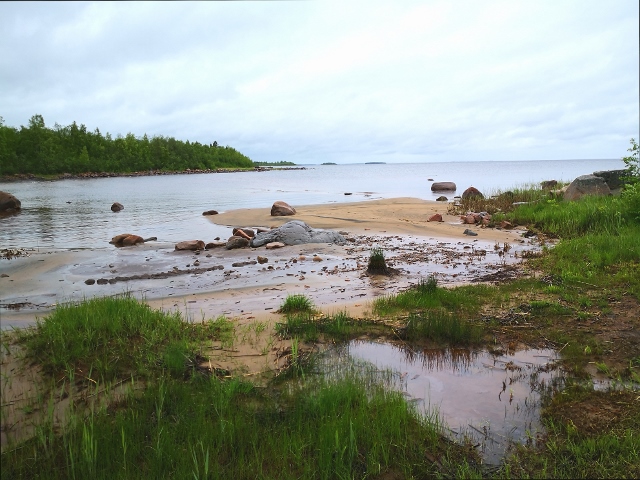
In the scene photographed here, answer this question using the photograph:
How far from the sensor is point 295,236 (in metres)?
12.5

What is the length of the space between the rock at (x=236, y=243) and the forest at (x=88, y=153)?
4018 cm

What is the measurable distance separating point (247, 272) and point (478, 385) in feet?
19.8

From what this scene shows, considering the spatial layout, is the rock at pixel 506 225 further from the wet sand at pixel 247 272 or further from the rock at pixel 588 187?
the rock at pixel 588 187

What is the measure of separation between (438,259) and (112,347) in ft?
25.3

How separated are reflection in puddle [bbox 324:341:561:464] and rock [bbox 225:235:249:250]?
7633 millimetres

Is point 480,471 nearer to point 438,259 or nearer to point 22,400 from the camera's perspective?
point 22,400

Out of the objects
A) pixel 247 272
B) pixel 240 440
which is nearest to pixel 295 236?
pixel 247 272

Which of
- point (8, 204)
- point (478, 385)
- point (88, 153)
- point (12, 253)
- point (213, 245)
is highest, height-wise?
point (88, 153)

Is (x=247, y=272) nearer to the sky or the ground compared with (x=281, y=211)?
nearer to the ground

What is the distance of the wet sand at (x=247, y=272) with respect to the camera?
6.86m

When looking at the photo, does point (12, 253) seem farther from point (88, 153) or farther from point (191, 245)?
point (88, 153)

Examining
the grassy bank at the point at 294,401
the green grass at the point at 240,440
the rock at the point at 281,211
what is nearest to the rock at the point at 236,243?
the grassy bank at the point at 294,401

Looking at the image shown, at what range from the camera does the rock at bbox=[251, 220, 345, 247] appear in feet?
40.5

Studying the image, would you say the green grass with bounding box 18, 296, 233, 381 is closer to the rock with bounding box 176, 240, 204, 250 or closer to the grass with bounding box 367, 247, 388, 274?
the grass with bounding box 367, 247, 388, 274
